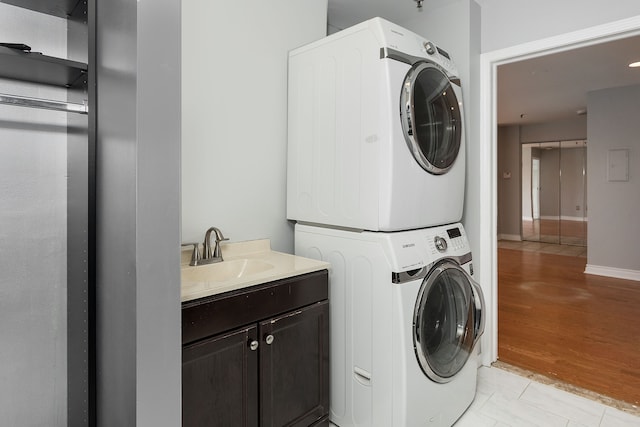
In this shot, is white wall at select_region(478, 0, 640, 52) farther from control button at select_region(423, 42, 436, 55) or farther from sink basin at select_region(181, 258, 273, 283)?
sink basin at select_region(181, 258, 273, 283)

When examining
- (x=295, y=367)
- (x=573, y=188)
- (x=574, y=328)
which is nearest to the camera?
(x=295, y=367)

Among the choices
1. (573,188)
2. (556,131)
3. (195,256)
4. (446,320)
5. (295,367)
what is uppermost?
(556,131)

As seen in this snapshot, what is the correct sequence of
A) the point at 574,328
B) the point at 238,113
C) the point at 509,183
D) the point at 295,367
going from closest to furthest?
the point at 295,367 → the point at 238,113 → the point at 574,328 → the point at 509,183

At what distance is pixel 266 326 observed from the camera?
4.87 ft

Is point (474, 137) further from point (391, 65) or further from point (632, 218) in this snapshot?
point (632, 218)

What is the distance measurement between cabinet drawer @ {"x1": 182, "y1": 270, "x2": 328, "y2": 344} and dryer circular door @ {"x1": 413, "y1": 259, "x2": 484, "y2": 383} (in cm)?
50

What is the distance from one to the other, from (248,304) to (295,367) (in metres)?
0.42

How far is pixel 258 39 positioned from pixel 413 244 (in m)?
1.47

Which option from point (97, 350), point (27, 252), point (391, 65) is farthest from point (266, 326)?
point (391, 65)

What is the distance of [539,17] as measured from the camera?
7.48 ft

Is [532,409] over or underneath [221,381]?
underneath

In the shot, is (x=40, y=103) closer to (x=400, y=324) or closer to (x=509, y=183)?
(x=400, y=324)

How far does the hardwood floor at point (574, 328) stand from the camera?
247cm

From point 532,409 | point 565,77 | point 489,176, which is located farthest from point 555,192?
point 532,409
